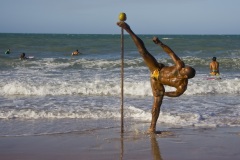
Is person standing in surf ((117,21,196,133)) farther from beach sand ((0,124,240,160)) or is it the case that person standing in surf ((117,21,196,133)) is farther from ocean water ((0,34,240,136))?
ocean water ((0,34,240,136))

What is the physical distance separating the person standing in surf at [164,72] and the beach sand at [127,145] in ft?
1.83

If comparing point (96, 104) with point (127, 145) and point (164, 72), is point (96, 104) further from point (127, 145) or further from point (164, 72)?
point (127, 145)

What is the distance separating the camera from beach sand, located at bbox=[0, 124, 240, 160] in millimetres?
5312

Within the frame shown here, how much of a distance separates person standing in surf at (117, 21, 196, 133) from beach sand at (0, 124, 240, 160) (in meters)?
0.56

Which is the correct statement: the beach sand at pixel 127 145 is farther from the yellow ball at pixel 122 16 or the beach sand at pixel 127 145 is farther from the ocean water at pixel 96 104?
the yellow ball at pixel 122 16

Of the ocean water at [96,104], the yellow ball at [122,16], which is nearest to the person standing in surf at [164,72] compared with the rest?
the yellow ball at [122,16]

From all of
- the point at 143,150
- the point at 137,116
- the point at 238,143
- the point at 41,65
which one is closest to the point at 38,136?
the point at 143,150

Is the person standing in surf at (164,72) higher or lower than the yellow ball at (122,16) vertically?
lower

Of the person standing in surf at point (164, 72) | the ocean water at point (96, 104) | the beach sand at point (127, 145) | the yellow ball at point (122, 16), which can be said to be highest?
the yellow ball at point (122, 16)

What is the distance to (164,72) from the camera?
6.25 meters

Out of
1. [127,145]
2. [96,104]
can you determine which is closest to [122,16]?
[127,145]

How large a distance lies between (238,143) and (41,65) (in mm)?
14929

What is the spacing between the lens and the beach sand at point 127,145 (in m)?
5.31

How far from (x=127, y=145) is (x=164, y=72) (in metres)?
1.27
